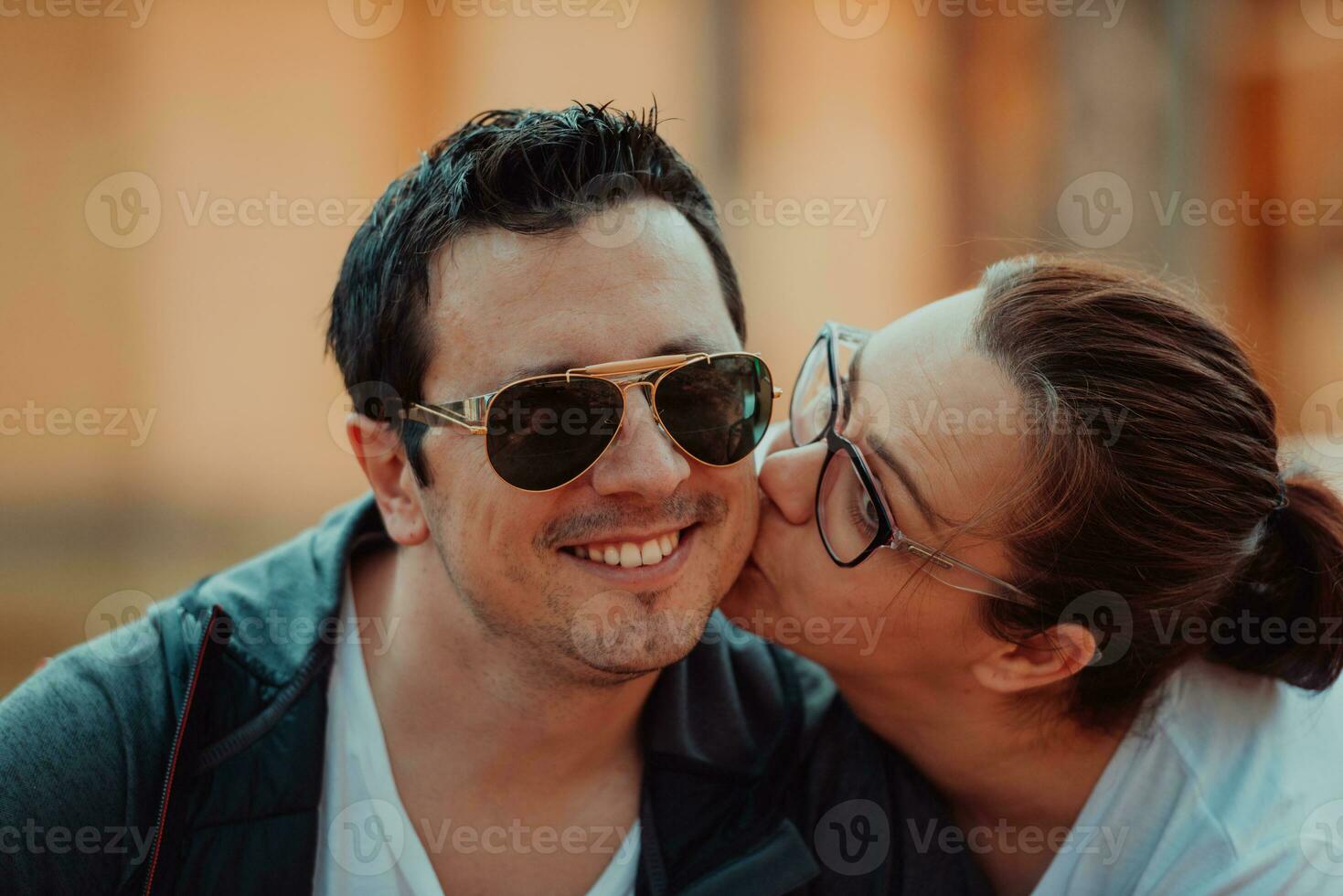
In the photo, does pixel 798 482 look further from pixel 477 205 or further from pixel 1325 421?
pixel 1325 421

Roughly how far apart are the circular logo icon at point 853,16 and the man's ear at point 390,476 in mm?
4651

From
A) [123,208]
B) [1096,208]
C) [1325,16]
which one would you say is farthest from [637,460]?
[1325,16]

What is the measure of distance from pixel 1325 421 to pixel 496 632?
419 centimetres

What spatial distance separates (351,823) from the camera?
2.12m

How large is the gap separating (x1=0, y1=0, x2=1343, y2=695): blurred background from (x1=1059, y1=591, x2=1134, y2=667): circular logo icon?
3.25 metres

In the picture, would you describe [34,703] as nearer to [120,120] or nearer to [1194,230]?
[120,120]

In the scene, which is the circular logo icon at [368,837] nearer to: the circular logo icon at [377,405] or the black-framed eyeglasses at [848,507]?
→ the circular logo icon at [377,405]

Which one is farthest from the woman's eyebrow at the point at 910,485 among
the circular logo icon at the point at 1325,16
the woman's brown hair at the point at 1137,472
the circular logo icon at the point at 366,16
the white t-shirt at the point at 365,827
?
the circular logo icon at the point at 1325,16

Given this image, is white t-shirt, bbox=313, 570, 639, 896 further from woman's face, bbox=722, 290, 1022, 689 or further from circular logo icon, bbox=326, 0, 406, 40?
circular logo icon, bbox=326, 0, 406, 40

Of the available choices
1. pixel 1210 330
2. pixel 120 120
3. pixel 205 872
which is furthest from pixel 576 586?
pixel 120 120

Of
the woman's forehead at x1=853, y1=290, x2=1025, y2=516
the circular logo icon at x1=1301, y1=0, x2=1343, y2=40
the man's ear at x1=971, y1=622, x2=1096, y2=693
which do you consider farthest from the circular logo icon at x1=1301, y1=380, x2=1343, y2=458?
the circular logo icon at x1=1301, y1=0, x2=1343, y2=40

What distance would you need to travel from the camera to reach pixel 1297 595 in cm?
223

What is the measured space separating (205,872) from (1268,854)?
1.87 meters

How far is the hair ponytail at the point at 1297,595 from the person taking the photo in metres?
2.18
